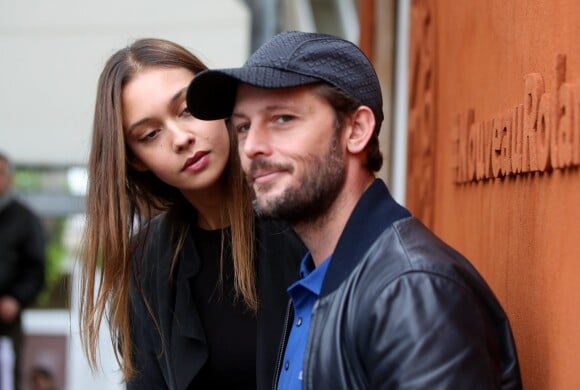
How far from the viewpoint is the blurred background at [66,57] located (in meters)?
10.1

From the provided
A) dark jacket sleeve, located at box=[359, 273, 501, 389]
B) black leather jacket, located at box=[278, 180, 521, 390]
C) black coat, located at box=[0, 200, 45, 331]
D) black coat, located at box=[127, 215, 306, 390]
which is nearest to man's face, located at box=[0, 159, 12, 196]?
black coat, located at box=[0, 200, 45, 331]

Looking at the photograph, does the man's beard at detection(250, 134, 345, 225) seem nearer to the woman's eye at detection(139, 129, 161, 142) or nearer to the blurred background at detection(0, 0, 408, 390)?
the woman's eye at detection(139, 129, 161, 142)

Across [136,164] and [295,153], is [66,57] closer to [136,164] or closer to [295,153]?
[136,164]

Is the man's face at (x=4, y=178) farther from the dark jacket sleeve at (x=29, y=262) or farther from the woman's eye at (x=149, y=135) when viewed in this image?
the woman's eye at (x=149, y=135)

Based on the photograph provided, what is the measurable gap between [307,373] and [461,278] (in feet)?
1.14

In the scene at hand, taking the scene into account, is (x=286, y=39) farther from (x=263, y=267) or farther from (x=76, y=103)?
(x=76, y=103)

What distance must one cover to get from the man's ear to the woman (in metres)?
0.79

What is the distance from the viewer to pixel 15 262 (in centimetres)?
795

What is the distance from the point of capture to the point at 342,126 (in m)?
2.36

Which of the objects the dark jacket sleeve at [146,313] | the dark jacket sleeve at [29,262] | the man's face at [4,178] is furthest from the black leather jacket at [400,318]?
the man's face at [4,178]

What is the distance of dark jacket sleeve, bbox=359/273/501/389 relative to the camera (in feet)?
6.45

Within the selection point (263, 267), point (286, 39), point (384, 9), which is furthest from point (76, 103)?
point (286, 39)

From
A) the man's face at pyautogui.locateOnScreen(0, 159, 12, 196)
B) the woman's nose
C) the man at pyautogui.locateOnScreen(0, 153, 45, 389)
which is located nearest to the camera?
the woman's nose

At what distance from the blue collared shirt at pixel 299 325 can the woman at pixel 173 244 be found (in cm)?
59
